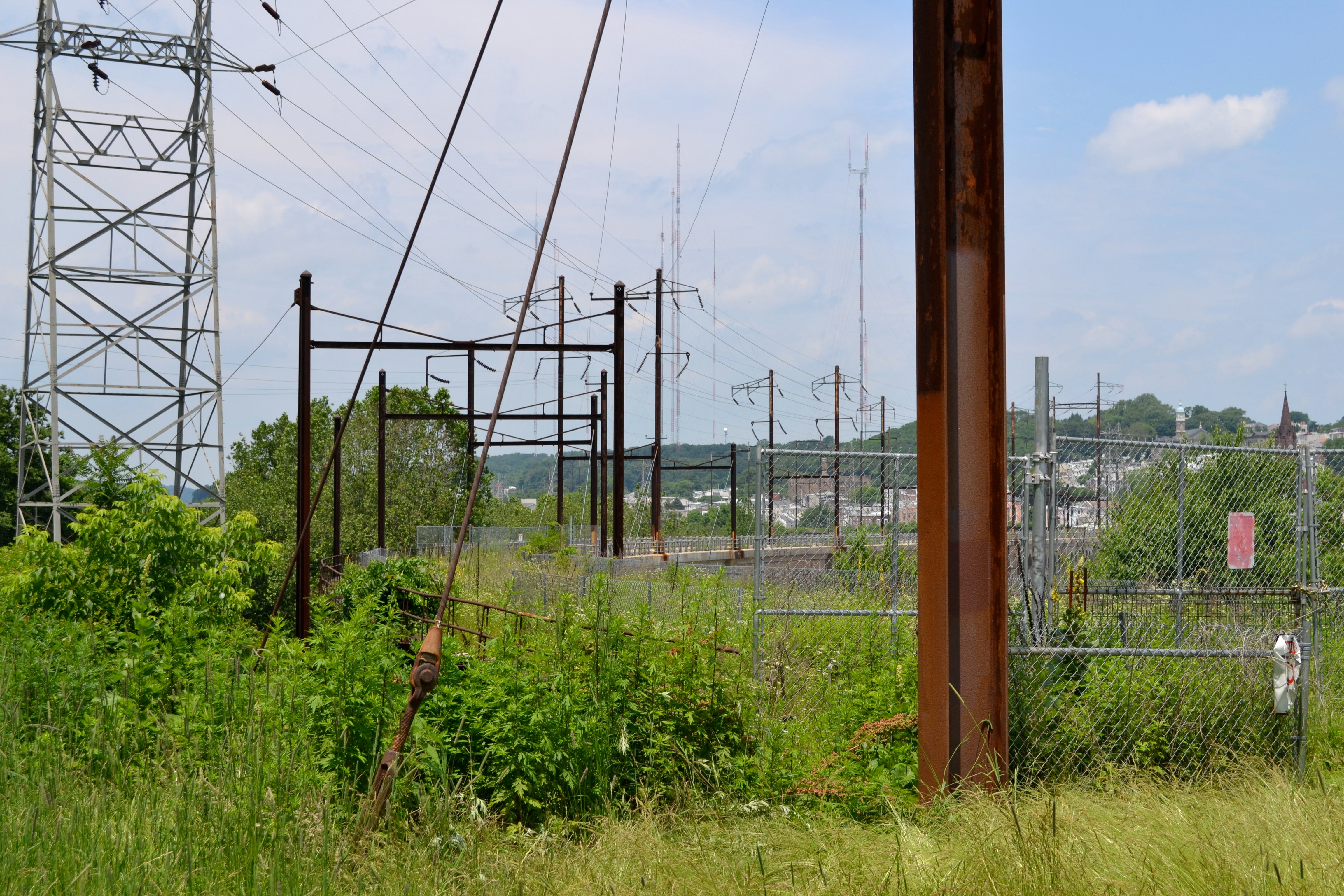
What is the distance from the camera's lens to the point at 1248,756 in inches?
250

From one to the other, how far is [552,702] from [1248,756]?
15.3 ft

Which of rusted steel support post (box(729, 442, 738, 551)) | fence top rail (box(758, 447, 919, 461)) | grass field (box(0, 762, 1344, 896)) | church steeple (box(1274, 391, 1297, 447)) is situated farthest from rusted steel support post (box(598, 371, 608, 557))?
church steeple (box(1274, 391, 1297, 447))

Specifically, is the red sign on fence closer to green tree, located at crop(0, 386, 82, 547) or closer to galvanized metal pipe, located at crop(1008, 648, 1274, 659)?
galvanized metal pipe, located at crop(1008, 648, 1274, 659)

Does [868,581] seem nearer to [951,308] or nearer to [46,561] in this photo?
[951,308]

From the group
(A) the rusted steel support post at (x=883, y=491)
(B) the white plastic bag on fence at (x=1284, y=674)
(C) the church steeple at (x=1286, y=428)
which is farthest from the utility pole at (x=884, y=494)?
(C) the church steeple at (x=1286, y=428)

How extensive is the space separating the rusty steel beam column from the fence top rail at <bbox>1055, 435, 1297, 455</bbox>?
2.13 metres

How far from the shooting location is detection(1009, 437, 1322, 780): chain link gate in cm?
614

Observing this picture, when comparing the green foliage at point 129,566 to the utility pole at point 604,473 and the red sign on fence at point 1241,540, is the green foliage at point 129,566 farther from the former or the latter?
the utility pole at point 604,473

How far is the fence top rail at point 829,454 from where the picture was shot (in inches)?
285

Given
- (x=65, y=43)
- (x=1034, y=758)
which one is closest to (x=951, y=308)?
(x=1034, y=758)

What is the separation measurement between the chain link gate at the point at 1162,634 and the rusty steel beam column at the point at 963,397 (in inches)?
38.3

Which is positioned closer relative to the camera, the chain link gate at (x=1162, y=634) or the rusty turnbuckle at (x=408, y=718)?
the rusty turnbuckle at (x=408, y=718)

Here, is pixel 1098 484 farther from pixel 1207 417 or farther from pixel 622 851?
pixel 1207 417

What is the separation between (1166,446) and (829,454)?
103 inches
